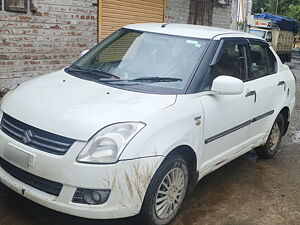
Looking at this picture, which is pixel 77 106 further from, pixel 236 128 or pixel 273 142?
pixel 273 142

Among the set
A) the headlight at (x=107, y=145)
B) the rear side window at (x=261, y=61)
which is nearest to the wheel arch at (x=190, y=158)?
the headlight at (x=107, y=145)

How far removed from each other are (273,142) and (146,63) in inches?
100

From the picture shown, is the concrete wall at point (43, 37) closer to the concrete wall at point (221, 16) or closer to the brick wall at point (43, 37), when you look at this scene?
the brick wall at point (43, 37)

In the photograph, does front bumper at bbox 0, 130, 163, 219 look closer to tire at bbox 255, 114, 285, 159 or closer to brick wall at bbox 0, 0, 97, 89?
tire at bbox 255, 114, 285, 159

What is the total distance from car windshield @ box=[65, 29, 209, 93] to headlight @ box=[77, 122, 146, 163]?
27.4 inches

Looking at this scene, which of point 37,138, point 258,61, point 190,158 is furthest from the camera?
point 258,61

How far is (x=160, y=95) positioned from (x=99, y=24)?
5163 mm

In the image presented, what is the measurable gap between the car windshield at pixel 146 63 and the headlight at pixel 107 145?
2.28ft

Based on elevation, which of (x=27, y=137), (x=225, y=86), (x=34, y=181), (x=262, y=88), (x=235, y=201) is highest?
(x=225, y=86)

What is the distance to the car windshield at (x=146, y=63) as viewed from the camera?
11.8ft

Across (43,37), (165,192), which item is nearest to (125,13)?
(43,37)

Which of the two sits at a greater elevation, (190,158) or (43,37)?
(43,37)

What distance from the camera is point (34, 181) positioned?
9.65 ft

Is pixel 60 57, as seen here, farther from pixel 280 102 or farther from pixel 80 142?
pixel 80 142
